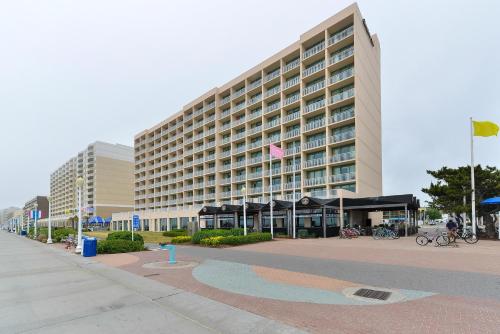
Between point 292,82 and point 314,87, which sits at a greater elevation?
point 292,82

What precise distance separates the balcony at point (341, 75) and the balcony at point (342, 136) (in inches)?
279

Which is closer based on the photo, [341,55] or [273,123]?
[341,55]

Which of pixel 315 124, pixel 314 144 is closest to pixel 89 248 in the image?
pixel 314 144

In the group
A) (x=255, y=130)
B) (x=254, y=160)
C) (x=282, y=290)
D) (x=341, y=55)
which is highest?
(x=341, y=55)

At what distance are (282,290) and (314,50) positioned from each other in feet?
135

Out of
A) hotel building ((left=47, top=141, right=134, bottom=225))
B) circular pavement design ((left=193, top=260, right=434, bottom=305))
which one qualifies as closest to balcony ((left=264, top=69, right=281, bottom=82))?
circular pavement design ((left=193, top=260, right=434, bottom=305))

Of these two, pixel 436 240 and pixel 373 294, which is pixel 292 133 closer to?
pixel 436 240

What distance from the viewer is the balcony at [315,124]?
40.9 metres

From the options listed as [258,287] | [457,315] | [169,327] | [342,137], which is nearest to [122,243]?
[258,287]

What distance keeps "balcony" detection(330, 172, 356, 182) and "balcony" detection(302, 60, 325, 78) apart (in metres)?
15.1

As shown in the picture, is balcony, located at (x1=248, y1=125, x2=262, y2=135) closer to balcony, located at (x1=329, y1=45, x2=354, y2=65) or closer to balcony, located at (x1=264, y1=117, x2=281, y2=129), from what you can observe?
balcony, located at (x1=264, y1=117, x2=281, y2=129)

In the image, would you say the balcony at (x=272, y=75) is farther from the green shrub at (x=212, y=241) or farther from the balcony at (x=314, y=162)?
the green shrub at (x=212, y=241)

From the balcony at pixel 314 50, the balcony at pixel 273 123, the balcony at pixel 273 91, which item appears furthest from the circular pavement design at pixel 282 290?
the balcony at pixel 273 91

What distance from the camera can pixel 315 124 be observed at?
41.7 meters
